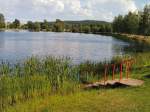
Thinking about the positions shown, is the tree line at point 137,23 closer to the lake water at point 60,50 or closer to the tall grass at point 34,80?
the lake water at point 60,50

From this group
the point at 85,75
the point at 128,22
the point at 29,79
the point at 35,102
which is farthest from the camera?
the point at 128,22

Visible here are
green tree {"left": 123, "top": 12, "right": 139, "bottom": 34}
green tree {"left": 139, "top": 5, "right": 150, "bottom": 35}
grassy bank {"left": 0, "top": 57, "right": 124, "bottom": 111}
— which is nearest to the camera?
grassy bank {"left": 0, "top": 57, "right": 124, "bottom": 111}

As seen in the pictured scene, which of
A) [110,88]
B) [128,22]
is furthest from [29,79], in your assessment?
[128,22]

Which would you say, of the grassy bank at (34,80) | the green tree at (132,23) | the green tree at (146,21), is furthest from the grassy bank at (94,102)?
the green tree at (132,23)

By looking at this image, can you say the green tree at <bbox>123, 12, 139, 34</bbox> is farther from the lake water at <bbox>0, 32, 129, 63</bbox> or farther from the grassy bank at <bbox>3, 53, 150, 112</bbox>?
the grassy bank at <bbox>3, 53, 150, 112</bbox>

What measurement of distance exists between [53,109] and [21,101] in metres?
2.92

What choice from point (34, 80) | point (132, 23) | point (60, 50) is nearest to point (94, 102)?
A: point (34, 80)

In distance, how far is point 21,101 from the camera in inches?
587

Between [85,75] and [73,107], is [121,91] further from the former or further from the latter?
[85,75]

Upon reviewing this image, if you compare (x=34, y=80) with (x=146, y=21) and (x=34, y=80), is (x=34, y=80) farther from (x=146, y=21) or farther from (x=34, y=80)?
(x=146, y=21)

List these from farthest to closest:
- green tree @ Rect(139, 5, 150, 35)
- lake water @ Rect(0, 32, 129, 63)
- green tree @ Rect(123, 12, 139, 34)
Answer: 1. green tree @ Rect(123, 12, 139, 34)
2. green tree @ Rect(139, 5, 150, 35)
3. lake water @ Rect(0, 32, 129, 63)

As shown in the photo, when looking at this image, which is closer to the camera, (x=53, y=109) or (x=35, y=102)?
(x=53, y=109)

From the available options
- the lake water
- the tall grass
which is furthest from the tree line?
the tall grass

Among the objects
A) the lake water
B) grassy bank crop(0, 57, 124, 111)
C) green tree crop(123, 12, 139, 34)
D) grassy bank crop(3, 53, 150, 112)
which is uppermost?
green tree crop(123, 12, 139, 34)
